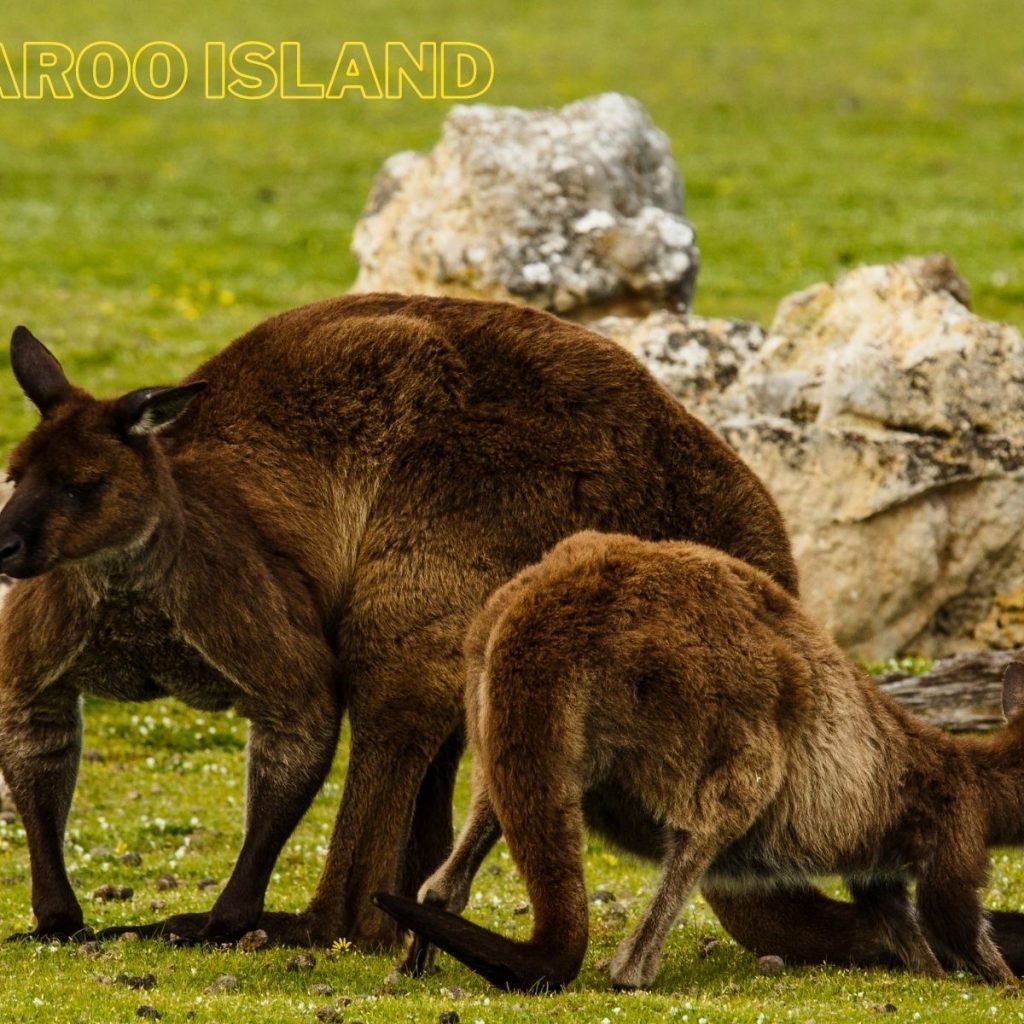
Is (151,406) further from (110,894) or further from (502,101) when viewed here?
(502,101)

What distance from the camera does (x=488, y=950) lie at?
671cm

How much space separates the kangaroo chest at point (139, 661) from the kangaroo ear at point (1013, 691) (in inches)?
130

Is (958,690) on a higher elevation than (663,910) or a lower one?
higher

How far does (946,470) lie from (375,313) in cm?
590

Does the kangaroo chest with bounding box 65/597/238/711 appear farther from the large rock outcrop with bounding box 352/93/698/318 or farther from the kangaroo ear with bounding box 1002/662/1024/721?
the large rock outcrop with bounding box 352/93/698/318

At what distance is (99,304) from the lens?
2214 centimetres

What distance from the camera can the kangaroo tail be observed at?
666 centimetres

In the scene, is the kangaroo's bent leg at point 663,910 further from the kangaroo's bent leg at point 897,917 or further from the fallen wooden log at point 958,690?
the fallen wooden log at point 958,690

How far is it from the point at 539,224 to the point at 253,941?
9630mm

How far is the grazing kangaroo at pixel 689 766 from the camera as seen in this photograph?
6.77 m

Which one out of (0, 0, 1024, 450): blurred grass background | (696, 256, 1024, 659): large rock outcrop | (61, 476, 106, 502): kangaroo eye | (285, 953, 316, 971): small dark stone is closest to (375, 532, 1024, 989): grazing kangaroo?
(285, 953, 316, 971): small dark stone


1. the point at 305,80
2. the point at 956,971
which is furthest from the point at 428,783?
A: the point at 305,80

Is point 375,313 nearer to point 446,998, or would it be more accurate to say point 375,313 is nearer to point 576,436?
point 576,436

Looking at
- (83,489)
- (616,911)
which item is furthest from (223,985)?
(616,911)
